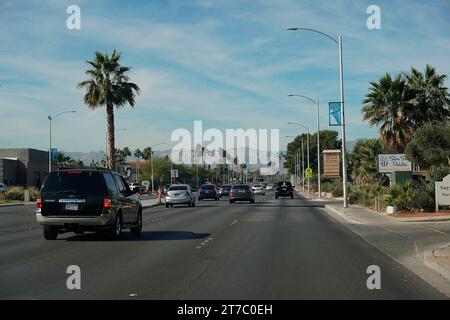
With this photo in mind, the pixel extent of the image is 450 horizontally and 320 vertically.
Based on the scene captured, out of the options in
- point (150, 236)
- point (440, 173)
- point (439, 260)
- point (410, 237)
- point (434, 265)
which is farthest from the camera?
point (440, 173)

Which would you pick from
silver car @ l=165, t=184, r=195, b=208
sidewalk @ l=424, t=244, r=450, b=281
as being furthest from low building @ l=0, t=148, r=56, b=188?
sidewalk @ l=424, t=244, r=450, b=281

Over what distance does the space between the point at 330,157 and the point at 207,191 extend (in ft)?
145

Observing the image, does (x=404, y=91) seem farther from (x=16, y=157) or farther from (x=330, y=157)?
(x=16, y=157)

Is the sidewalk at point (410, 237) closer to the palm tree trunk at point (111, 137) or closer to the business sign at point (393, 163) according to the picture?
the business sign at point (393, 163)

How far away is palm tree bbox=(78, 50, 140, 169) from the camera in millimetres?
46844

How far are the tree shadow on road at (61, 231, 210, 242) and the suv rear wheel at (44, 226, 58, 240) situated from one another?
1.51ft

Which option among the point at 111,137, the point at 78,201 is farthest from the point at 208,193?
the point at 78,201

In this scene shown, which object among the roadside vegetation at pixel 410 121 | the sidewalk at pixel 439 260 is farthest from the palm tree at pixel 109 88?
the sidewalk at pixel 439 260

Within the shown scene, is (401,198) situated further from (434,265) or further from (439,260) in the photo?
(434,265)

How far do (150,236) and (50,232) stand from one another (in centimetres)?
301

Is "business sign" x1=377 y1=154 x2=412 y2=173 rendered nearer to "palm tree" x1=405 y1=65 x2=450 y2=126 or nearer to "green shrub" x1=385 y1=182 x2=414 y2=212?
"palm tree" x1=405 y1=65 x2=450 y2=126

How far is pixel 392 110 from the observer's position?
150 ft

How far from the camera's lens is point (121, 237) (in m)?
18.7
